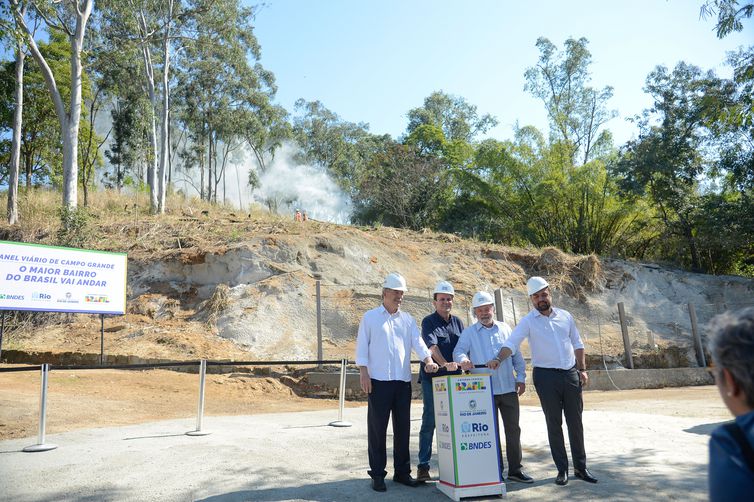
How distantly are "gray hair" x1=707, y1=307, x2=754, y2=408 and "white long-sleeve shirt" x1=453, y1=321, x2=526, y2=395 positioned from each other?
4.00 m

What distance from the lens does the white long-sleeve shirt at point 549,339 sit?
5656mm

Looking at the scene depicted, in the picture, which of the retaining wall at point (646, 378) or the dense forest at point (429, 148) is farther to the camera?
the dense forest at point (429, 148)

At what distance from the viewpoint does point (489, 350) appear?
5816 millimetres

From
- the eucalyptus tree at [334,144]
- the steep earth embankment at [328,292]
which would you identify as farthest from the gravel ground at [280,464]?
the eucalyptus tree at [334,144]

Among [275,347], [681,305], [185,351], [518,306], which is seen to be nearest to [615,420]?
[275,347]

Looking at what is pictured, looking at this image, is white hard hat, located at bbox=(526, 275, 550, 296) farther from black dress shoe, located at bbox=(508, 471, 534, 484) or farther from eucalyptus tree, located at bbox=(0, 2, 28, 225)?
eucalyptus tree, located at bbox=(0, 2, 28, 225)

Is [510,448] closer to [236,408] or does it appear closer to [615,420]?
[615,420]

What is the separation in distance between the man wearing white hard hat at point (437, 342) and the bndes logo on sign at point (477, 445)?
658mm

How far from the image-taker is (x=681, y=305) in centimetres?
2334

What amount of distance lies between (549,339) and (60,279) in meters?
10.8

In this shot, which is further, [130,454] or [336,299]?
[336,299]

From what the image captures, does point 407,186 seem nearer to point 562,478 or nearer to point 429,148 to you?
point 429,148

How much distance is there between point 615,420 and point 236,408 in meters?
7.06

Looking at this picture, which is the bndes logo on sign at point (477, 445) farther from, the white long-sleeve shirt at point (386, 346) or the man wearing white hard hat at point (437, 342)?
the white long-sleeve shirt at point (386, 346)
